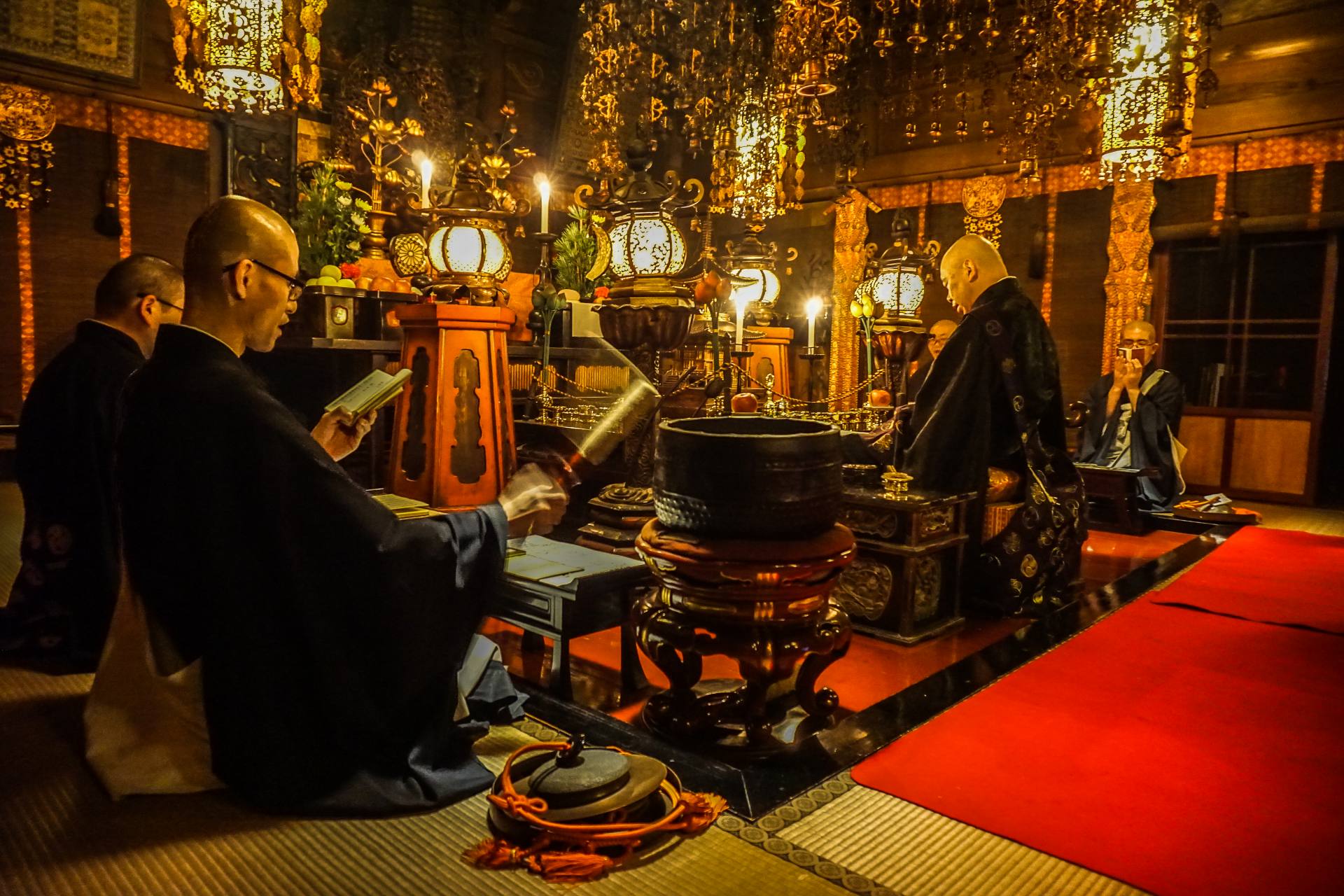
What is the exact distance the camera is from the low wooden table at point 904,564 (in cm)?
372

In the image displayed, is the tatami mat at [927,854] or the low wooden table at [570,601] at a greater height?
the low wooden table at [570,601]

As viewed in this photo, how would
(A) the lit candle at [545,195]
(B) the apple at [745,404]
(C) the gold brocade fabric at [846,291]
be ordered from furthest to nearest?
(C) the gold brocade fabric at [846,291]
(B) the apple at [745,404]
(A) the lit candle at [545,195]

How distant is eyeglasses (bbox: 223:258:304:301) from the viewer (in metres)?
2.20

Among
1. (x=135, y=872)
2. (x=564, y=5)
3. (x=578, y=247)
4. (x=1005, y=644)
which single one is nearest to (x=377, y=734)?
(x=135, y=872)

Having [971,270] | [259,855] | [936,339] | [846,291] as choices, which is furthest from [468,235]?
[846,291]

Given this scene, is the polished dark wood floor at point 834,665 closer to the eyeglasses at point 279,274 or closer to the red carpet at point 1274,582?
the red carpet at point 1274,582

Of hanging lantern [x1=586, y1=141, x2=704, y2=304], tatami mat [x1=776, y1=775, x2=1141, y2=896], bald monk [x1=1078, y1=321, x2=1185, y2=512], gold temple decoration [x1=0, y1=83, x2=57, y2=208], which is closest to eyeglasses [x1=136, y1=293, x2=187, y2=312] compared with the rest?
hanging lantern [x1=586, y1=141, x2=704, y2=304]

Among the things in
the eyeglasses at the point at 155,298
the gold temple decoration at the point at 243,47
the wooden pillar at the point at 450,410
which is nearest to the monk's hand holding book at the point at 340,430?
the eyeglasses at the point at 155,298

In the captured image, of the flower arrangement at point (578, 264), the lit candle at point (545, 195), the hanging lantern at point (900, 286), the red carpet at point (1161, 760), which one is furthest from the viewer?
the flower arrangement at point (578, 264)

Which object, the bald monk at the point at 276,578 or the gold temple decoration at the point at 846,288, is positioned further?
the gold temple decoration at the point at 846,288

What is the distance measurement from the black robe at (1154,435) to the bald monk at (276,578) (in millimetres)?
6181

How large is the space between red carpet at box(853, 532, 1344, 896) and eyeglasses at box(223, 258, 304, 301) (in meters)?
2.03

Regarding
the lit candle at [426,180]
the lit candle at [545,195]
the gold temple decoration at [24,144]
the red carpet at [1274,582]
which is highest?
the gold temple decoration at [24,144]

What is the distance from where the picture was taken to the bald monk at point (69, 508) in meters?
3.27
